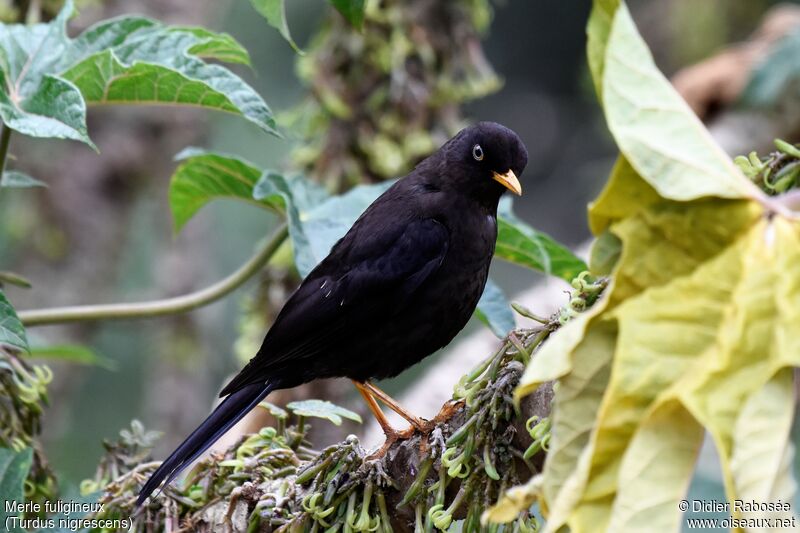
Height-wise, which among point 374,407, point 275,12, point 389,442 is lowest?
point 374,407

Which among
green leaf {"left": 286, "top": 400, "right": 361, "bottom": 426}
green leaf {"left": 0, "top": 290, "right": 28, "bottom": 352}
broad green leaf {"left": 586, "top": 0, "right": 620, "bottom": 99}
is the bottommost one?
green leaf {"left": 286, "top": 400, "right": 361, "bottom": 426}

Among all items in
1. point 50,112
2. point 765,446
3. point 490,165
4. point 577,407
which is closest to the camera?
point 765,446

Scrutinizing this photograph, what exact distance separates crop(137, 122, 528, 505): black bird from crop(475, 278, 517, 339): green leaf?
0.03 metres

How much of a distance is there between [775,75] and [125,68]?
145 inches

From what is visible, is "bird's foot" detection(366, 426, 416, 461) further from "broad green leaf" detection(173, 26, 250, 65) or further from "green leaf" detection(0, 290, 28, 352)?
"broad green leaf" detection(173, 26, 250, 65)

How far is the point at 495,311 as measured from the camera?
2547 mm

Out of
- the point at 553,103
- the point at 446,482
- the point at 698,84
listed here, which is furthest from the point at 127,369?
the point at 446,482

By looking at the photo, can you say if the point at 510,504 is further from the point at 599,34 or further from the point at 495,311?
the point at 495,311

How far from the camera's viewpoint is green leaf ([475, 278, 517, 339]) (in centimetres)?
243

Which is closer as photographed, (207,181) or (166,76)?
(166,76)

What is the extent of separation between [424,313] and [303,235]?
1.59 ft

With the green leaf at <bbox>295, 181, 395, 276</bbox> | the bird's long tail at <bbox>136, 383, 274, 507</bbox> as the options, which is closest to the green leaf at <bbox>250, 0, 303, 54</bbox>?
the green leaf at <bbox>295, 181, 395, 276</bbox>

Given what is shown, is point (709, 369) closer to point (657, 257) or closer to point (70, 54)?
point (657, 257)

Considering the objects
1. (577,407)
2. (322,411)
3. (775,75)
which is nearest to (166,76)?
(322,411)
